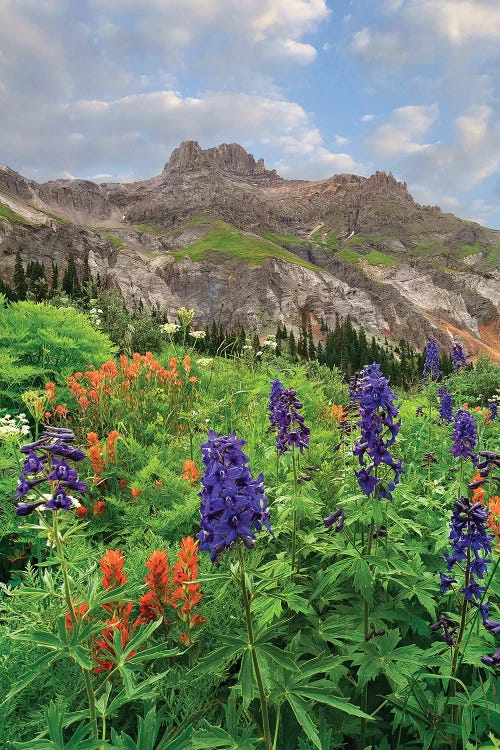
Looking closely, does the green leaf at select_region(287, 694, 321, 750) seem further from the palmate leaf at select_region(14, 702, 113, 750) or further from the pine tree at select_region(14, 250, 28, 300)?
the pine tree at select_region(14, 250, 28, 300)

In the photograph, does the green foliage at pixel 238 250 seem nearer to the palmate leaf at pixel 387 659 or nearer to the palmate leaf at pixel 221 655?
the palmate leaf at pixel 387 659

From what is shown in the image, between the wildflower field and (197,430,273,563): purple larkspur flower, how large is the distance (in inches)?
0.4

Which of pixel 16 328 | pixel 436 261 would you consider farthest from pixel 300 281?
pixel 16 328

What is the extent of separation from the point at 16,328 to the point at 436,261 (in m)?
215

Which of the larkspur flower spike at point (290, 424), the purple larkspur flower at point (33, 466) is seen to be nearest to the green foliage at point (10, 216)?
the larkspur flower spike at point (290, 424)

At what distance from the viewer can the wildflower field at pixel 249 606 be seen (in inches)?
81.0

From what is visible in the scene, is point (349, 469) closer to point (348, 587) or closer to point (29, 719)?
point (348, 587)

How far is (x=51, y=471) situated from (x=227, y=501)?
3.14ft

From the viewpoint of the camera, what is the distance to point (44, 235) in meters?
132

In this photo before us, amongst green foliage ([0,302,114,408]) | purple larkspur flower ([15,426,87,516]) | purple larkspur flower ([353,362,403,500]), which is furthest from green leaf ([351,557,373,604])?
green foliage ([0,302,114,408])

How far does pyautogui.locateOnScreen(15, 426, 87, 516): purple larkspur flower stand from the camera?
2.12 metres

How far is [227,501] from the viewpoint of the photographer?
2.06 m

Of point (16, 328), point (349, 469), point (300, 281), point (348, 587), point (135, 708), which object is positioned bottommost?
point (135, 708)

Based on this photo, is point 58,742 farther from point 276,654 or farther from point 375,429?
point 375,429
